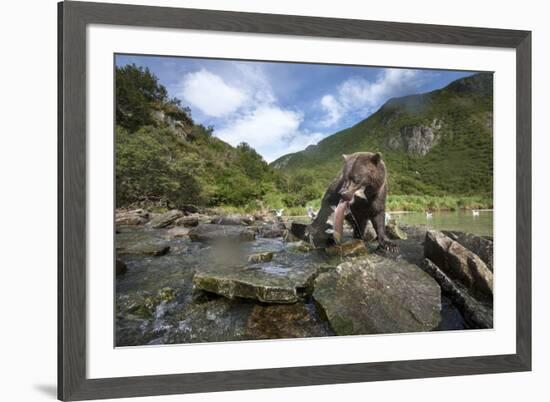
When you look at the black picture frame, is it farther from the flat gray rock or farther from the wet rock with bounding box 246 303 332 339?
the flat gray rock

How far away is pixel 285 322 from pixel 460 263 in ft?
5.16

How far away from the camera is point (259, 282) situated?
3.58 m

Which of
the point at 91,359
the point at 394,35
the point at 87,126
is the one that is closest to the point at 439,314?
the point at 394,35

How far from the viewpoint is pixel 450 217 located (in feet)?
13.0

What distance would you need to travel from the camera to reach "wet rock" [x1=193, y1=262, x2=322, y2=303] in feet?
11.6

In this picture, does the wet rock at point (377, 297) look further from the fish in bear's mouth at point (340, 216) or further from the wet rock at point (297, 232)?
the wet rock at point (297, 232)

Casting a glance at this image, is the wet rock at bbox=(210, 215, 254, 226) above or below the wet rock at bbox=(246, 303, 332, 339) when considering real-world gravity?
above

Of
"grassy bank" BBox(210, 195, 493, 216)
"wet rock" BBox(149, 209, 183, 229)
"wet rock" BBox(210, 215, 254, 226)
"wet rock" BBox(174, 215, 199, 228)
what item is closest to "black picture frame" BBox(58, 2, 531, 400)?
"grassy bank" BBox(210, 195, 493, 216)

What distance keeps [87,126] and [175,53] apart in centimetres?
83

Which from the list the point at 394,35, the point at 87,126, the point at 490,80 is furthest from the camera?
the point at 490,80

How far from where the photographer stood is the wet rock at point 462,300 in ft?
12.8

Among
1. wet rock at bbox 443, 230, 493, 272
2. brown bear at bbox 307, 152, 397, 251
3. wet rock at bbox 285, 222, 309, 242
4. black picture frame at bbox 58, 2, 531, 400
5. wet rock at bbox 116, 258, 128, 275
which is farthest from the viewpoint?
wet rock at bbox 443, 230, 493, 272

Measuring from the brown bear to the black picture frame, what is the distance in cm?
98

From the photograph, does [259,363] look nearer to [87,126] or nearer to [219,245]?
[219,245]
